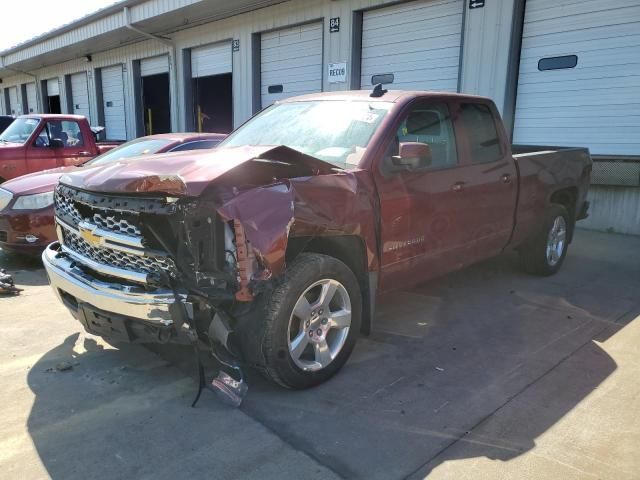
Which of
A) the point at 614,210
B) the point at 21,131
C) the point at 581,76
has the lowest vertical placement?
the point at 614,210

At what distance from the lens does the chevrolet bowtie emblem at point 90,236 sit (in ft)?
10.0

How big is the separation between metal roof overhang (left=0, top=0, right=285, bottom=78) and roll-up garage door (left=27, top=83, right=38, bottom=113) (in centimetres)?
335

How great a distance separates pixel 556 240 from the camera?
234 inches

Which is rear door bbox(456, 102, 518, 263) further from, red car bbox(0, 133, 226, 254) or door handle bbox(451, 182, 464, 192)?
red car bbox(0, 133, 226, 254)

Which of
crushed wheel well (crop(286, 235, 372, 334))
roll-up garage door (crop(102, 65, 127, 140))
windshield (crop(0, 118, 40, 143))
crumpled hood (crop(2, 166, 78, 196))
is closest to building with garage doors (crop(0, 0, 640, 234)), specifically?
roll-up garage door (crop(102, 65, 127, 140))

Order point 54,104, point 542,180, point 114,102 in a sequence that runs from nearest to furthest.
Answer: point 542,180 → point 114,102 → point 54,104

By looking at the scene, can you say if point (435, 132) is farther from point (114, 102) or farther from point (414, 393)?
point (114, 102)

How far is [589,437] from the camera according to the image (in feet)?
9.33

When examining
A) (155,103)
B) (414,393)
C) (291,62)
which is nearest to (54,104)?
(155,103)

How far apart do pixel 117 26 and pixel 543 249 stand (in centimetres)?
1477

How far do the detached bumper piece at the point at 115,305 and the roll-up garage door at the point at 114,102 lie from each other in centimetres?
1792

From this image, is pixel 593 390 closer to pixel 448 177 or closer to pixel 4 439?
pixel 448 177

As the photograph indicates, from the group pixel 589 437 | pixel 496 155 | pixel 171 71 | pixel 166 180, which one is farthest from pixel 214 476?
pixel 171 71

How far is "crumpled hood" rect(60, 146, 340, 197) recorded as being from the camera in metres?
2.67
